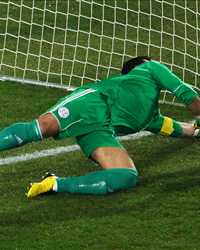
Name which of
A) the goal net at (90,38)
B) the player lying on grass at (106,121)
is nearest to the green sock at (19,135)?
the player lying on grass at (106,121)

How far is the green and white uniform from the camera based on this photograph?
19.8 feet

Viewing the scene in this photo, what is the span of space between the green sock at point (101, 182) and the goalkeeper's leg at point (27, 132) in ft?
1.00

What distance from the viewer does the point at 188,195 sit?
5941mm

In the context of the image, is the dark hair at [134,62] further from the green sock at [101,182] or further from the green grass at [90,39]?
the green grass at [90,39]

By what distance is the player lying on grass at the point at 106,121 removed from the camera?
5.91 m

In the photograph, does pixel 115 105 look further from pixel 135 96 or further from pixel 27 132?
pixel 27 132

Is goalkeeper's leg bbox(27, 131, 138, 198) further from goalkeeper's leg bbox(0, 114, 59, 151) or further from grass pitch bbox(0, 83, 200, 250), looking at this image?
goalkeeper's leg bbox(0, 114, 59, 151)

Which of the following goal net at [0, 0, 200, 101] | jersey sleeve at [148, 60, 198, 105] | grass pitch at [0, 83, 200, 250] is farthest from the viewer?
goal net at [0, 0, 200, 101]

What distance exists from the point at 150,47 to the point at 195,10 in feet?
4.93

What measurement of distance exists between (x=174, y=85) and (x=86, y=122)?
592 mm

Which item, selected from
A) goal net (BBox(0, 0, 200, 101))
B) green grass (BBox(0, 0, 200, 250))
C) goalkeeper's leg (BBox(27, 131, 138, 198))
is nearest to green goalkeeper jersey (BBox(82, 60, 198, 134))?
goalkeeper's leg (BBox(27, 131, 138, 198))

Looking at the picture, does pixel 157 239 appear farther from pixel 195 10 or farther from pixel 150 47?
pixel 195 10

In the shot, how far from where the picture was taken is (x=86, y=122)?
6.07 metres

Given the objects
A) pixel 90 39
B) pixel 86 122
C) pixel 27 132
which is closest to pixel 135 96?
pixel 86 122
